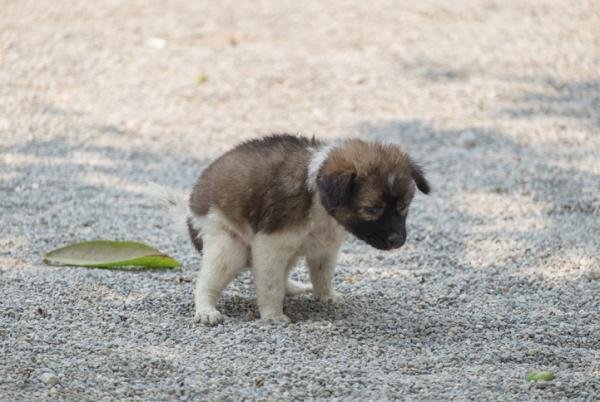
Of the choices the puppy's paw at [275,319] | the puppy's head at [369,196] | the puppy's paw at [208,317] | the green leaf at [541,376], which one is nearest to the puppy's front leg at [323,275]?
the puppy's paw at [275,319]

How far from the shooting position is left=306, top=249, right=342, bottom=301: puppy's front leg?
700cm

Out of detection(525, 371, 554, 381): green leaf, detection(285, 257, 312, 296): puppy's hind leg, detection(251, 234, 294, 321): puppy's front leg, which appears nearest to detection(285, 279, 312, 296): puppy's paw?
detection(285, 257, 312, 296): puppy's hind leg

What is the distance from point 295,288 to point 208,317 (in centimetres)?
103

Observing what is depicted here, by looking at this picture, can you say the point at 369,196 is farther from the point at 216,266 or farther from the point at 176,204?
the point at 176,204

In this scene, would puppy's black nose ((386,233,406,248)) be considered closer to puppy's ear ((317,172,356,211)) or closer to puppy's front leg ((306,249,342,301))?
puppy's ear ((317,172,356,211))

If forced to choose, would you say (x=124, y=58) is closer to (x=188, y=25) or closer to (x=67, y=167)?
(x=188, y=25)

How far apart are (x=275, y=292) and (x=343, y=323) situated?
47cm

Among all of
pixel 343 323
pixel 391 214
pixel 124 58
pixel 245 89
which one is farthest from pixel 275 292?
pixel 124 58

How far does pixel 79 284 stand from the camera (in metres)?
7.25

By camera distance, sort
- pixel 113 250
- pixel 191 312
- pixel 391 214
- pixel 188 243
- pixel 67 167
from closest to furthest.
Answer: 1. pixel 391 214
2. pixel 191 312
3. pixel 113 250
4. pixel 188 243
5. pixel 67 167

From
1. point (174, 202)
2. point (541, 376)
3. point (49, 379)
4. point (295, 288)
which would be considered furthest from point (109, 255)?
point (541, 376)

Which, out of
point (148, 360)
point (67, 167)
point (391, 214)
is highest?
point (391, 214)

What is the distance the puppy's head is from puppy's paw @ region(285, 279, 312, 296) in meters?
1.16

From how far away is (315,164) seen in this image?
6.57m
